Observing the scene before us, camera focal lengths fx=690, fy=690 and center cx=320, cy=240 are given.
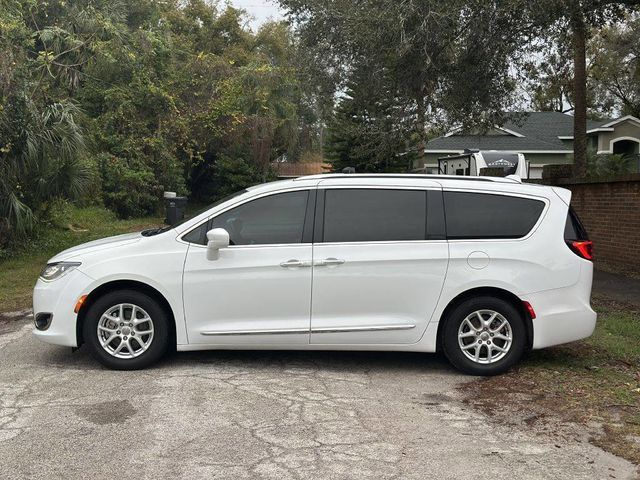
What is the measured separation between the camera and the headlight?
20.3 feet

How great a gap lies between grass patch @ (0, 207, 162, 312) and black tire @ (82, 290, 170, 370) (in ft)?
13.8

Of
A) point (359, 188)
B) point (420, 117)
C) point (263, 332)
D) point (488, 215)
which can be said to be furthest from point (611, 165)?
point (263, 332)

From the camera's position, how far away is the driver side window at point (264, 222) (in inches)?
247

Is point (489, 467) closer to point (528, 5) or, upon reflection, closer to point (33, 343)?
point (33, 343)

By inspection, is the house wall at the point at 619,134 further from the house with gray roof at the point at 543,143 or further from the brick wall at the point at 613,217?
the brick wall at the point at 613,217

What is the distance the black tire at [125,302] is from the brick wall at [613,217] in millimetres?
8975

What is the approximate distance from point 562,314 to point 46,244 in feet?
40.1

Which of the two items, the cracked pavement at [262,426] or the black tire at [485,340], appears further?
the black tire at [485,340]

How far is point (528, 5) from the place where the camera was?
9.69 m

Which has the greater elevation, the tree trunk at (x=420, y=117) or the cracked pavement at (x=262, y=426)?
the tree trunk at (x=420, y=117)

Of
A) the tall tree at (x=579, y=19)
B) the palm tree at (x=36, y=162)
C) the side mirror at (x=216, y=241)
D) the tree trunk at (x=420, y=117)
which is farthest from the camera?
the tree trunk at (x=420, y=117)

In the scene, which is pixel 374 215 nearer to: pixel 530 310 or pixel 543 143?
pixel 530 310

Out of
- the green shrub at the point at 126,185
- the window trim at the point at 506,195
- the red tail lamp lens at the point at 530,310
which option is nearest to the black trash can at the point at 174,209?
the green shrub at the point at 126,185

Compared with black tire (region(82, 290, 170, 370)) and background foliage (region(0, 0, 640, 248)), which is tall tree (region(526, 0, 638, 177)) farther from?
black tire (region(82, 290, 170, 370))
